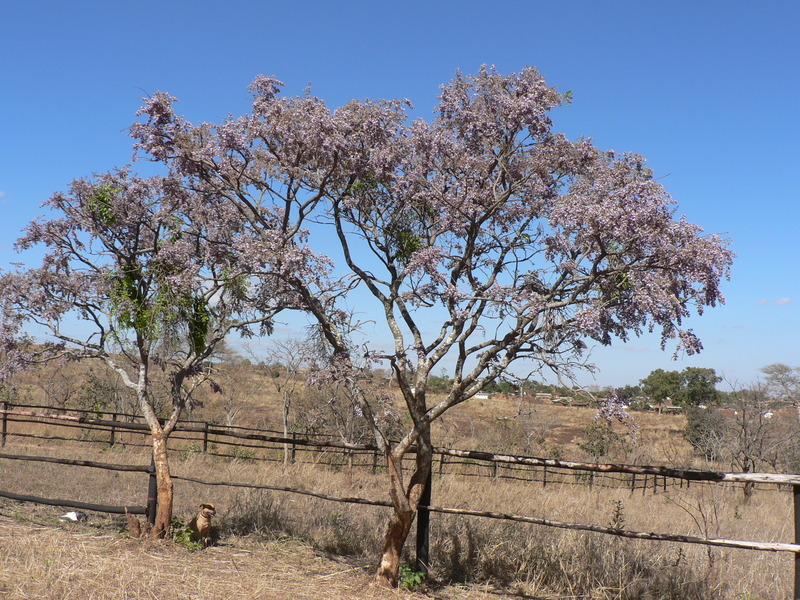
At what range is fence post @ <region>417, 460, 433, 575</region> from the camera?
280 inches

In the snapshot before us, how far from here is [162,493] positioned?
325 inches

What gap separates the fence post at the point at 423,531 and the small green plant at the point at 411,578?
0.07m

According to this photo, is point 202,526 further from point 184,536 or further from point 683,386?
point 683,386

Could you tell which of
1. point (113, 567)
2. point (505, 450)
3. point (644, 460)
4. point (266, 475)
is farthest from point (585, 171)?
point (505, 450)

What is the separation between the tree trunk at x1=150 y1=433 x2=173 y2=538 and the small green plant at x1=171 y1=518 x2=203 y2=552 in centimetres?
14

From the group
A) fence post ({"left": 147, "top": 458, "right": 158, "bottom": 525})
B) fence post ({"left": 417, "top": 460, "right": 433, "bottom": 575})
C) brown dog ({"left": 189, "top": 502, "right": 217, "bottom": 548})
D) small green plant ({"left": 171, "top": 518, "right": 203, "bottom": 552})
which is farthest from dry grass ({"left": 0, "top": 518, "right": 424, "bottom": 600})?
fence post ({"left": 417, "top": 460, "right": 433, "bottom": 575})

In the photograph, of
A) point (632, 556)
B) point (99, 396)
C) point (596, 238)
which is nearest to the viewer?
point (596, 238)

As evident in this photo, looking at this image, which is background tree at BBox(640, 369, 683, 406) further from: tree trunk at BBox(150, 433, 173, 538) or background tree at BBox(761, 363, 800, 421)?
tree trunk at BBox(150, 433, 173, 538)

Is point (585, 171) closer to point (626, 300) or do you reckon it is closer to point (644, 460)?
point (626, 300)

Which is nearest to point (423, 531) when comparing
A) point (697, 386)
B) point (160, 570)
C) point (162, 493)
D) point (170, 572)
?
point (170, 572)

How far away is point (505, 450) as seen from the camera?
76.7ft

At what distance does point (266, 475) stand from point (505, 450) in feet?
37.9

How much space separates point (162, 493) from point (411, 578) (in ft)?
11.2

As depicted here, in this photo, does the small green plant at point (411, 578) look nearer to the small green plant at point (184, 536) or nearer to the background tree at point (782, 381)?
the small green plant at point (184, 536)
